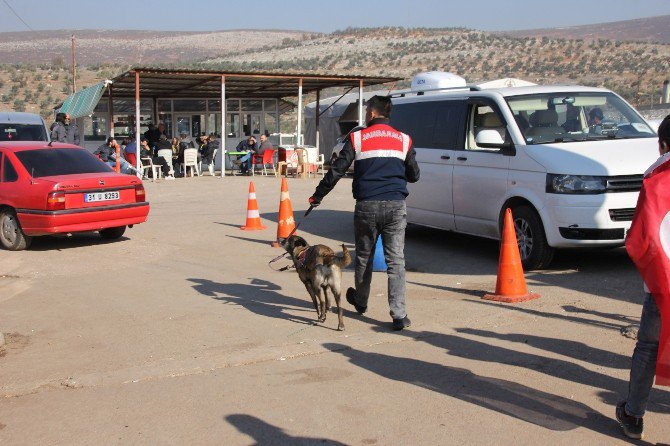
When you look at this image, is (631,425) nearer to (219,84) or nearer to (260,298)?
(260,298)

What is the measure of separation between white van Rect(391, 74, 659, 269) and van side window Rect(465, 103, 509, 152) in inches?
0.5

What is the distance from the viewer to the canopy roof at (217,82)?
24.9 meters

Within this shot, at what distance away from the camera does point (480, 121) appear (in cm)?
1073

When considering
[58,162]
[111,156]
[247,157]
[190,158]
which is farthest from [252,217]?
[247,157]

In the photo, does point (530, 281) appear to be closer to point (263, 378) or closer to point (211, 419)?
point (263, 378)

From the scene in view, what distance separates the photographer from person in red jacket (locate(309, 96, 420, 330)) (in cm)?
703

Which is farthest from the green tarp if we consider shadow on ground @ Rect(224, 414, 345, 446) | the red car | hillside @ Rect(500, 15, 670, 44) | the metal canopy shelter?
hillside @ Rect(500, 15, 670, 44)

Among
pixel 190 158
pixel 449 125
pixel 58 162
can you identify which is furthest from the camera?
pixel 190 158

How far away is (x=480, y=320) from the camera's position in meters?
7.36

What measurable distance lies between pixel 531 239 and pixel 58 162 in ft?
22.8

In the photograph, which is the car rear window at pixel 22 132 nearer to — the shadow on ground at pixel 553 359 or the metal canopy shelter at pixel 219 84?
the metal canopy shelter at pixel 219 84

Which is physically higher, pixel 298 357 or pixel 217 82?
pixel 217 82

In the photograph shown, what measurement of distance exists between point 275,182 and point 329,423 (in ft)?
64.4

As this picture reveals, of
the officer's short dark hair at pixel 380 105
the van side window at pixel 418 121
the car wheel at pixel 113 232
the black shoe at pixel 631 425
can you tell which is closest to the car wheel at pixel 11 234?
the car wheel at pixel 113 232
